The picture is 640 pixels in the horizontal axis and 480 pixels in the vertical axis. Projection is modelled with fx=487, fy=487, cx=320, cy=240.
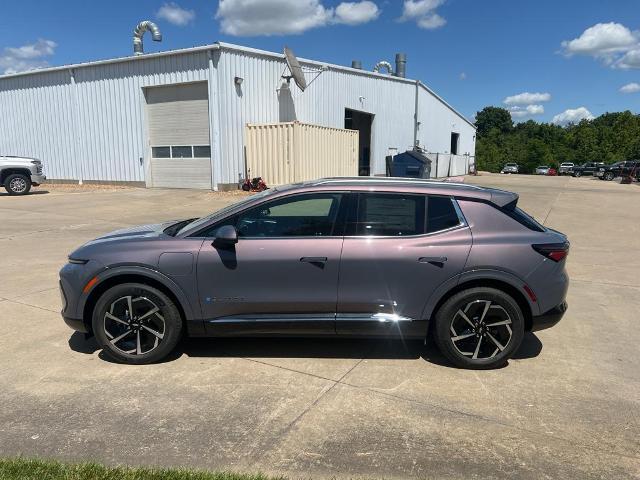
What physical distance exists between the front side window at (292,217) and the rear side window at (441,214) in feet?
2.51

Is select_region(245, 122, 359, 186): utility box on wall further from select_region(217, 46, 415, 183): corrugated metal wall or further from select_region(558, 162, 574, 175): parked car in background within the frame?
select_region(558, 162, 574, 175): parked car in background

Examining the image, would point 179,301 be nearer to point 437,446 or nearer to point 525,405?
point 437,446

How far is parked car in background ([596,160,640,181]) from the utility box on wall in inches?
1181

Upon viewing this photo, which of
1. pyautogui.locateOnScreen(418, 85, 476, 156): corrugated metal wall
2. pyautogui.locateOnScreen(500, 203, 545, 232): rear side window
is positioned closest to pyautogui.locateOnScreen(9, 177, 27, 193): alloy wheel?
pyautogui.locateOnScreen(500, 203, 545, 232): rear side window

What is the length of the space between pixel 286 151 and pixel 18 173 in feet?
32.8

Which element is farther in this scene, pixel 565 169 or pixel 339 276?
pixel 565 169

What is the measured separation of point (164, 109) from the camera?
19.9 metres

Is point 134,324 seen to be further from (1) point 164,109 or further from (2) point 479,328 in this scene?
(1) point 164,109

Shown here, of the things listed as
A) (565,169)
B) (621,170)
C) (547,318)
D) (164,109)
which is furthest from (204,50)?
(565,169)

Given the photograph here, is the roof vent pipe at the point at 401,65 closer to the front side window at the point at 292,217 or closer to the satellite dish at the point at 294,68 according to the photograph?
the satellite dish at the point at 294,68

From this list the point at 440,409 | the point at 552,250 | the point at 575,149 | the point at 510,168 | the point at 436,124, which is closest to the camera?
the point at 440,409

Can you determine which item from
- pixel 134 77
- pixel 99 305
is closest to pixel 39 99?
pixel 134 77

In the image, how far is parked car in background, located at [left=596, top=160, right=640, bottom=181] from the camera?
126 feet

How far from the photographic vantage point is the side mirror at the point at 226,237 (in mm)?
3838
